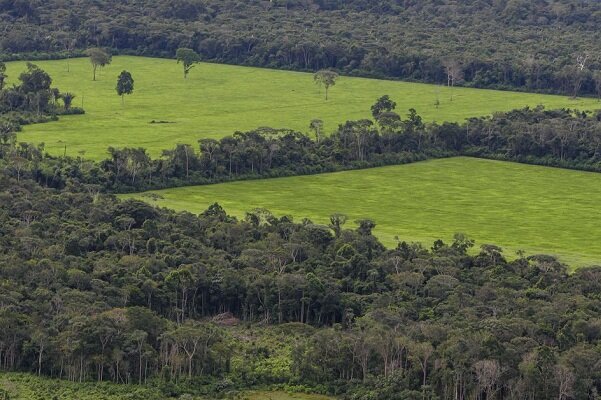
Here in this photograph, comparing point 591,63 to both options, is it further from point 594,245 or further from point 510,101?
point 594,245

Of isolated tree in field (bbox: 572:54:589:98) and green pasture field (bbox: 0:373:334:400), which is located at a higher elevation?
isolated tree in field (bbox: 572:54:589:98)

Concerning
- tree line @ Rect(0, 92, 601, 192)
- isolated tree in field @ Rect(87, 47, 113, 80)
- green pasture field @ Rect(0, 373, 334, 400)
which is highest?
isolated tree in field @ Rect(87, 47, 113, 80)

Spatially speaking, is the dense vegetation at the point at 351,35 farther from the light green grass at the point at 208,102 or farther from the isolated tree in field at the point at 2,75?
the isolated tree in field at the point at 2,75

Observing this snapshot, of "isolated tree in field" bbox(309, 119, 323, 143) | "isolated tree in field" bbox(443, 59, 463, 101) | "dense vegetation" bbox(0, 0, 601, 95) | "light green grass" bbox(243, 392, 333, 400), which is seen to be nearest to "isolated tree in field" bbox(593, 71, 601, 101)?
"dense vegetation" bbox(0, 0, 601, 95)

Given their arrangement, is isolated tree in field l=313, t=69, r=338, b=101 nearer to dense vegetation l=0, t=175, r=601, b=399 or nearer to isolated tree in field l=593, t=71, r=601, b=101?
isolated tree in field l=593, t=71, r=601, b=101

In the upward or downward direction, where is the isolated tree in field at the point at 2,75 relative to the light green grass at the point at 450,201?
upward

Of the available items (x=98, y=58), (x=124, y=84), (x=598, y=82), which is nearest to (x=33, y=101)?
(x=124, y=84)

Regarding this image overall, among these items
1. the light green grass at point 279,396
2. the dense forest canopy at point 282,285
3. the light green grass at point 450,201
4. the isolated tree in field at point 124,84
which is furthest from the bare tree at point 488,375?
the isolated tree in field at point 124,84
